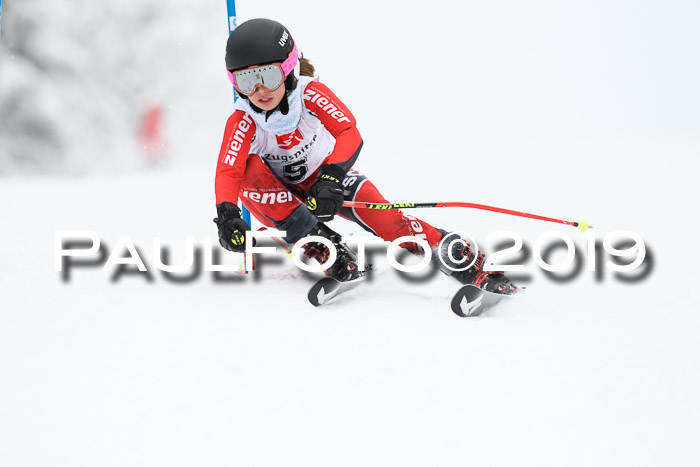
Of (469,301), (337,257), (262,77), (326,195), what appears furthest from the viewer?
(337,257)

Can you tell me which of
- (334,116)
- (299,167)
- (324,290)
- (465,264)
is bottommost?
(324,290)

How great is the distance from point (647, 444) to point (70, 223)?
4059 mm

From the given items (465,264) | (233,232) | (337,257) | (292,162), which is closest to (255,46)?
(292,162)

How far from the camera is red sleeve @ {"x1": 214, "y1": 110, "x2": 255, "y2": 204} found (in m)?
2.66

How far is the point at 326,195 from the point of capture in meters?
2.45

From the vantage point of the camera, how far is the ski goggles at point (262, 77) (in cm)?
254

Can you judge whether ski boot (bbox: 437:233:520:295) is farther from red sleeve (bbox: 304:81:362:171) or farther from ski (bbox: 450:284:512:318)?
red sleeve (bbox: 304:81:362:171)

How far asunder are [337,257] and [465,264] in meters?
0.61

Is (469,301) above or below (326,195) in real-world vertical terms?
below

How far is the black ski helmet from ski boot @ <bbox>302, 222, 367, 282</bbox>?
85 centimetres

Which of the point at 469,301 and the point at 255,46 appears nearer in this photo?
the point at 469,301

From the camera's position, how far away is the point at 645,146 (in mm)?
6527

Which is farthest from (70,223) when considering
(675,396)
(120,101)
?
(120,101)

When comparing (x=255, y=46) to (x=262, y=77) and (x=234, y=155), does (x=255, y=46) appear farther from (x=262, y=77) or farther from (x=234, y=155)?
(x=234, y=155)
